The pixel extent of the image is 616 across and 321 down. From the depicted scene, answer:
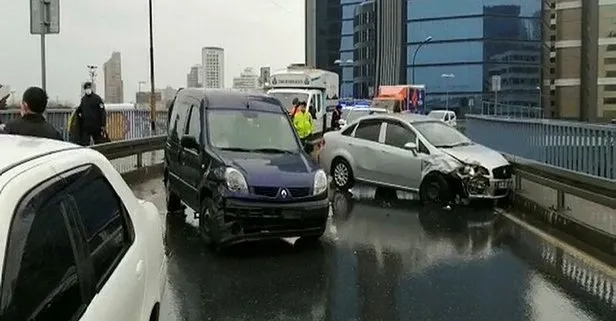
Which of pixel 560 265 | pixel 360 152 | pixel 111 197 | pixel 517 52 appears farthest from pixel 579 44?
pixel 111 197

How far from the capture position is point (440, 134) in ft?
46.4

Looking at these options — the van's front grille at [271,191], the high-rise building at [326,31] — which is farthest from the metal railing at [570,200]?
the high-rise building at [326,31]

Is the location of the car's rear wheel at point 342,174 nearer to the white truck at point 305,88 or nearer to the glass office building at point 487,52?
the white truck at point 305,88

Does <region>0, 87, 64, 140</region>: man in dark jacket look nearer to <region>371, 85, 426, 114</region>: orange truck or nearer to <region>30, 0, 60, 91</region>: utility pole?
<region>30, 0, 60, 91</region>: utility pole

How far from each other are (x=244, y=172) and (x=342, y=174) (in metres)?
6.76

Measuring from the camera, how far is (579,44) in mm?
64875

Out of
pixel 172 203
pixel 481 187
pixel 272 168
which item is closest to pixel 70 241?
pixel 272 168

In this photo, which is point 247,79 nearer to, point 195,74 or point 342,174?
point 195,74

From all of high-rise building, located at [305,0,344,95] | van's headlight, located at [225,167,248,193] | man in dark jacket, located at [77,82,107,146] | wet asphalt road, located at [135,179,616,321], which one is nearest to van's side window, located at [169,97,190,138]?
wet asphalt road, located at [135,179,616,321]

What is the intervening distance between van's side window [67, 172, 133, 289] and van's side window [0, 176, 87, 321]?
235 millimetres

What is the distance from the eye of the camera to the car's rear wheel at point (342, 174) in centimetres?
1522

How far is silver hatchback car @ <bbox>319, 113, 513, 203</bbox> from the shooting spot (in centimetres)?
1291

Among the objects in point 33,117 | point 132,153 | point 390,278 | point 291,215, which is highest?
point 33,117

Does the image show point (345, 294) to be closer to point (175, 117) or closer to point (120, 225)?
point (120, 225)
